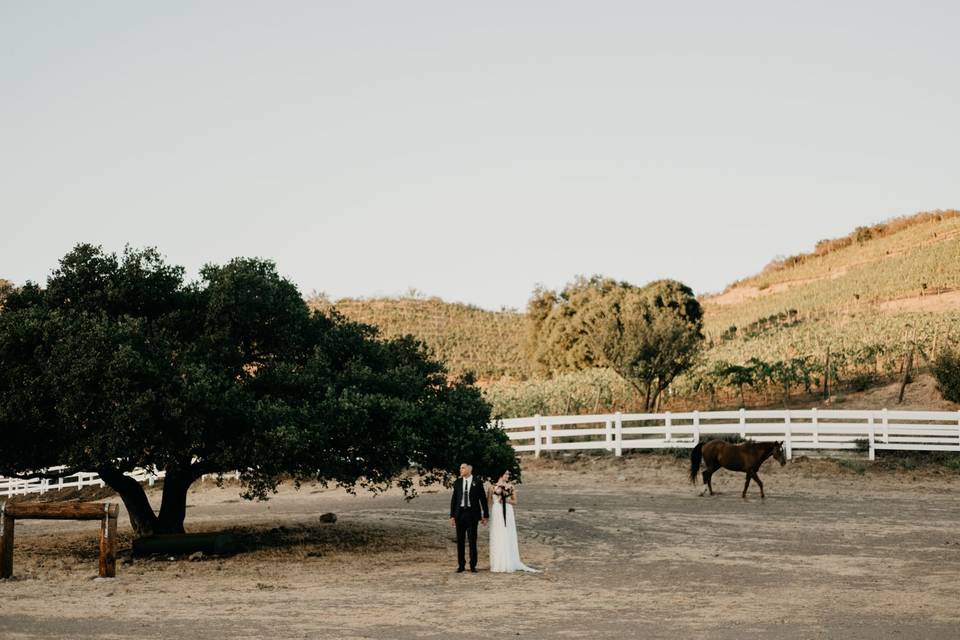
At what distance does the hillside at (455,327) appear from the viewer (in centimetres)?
9125

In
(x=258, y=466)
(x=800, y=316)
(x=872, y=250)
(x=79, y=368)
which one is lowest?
(x=258, y=466)

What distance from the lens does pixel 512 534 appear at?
1675cm

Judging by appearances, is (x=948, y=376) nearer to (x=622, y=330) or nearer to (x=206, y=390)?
(x=622, y=330)

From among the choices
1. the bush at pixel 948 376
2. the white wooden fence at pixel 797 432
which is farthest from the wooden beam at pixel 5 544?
the bush at pixel 948 376

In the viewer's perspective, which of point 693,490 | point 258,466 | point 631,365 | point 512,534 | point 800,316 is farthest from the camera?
point 800,316

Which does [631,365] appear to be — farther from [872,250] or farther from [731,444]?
[872,250]

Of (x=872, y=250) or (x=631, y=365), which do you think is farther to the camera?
(x=872, y=250)

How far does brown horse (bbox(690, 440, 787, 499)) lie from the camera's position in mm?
27016

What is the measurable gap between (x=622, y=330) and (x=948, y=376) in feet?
54.3

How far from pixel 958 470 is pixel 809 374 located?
15.1 metres

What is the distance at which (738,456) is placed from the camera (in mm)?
27250

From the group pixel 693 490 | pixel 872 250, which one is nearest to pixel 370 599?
pixel 693 490

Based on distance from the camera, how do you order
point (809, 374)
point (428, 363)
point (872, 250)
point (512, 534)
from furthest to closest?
point (872, 250) → point (809, 374) → point (428, 363) → point (512, 534)

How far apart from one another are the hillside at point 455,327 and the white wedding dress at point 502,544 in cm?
6663
